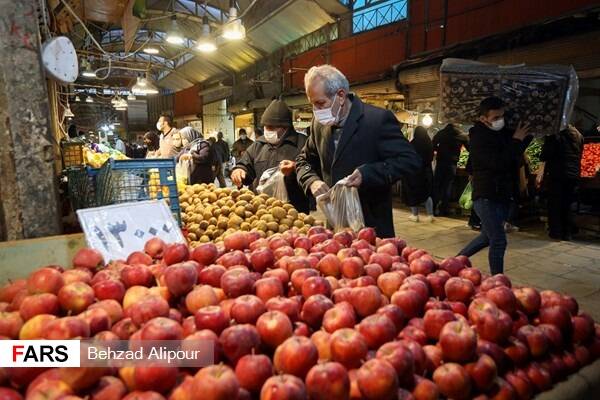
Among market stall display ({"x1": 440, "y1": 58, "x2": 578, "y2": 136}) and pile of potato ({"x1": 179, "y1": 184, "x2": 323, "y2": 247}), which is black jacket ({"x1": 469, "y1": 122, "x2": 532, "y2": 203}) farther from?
pile of potato ({"x1": 179, "y1": 184, "x2": 323, "y2": 247})

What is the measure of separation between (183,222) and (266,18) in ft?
39.4

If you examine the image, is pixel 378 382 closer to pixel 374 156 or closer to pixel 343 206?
pixel 343 206

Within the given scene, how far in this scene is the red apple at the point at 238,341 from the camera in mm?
1093

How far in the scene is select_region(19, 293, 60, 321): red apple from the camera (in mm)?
1281

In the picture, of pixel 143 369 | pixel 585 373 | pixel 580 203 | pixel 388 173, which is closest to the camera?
pixel 143 369

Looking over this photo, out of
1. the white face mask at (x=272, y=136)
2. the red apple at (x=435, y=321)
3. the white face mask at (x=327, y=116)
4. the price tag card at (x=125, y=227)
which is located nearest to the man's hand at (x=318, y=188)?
the white face mask at (x=327, y=116)

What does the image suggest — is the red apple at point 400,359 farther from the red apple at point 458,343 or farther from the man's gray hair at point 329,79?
the man's gray hair at point 329,79

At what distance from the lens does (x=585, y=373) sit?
4.32 feet

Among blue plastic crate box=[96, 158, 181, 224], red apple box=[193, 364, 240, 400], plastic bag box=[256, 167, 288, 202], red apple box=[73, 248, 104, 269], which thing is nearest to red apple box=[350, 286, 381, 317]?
red apple box=[193, 364, 240, 400]

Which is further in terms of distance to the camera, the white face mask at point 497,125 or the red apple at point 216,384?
the white face mask at point 497,125

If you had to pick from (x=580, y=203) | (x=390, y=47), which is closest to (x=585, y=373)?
(x=580, y=203)

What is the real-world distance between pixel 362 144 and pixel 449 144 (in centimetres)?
618

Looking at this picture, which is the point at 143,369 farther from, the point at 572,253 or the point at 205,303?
the point at 572,253

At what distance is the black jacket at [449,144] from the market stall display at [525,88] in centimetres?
214
